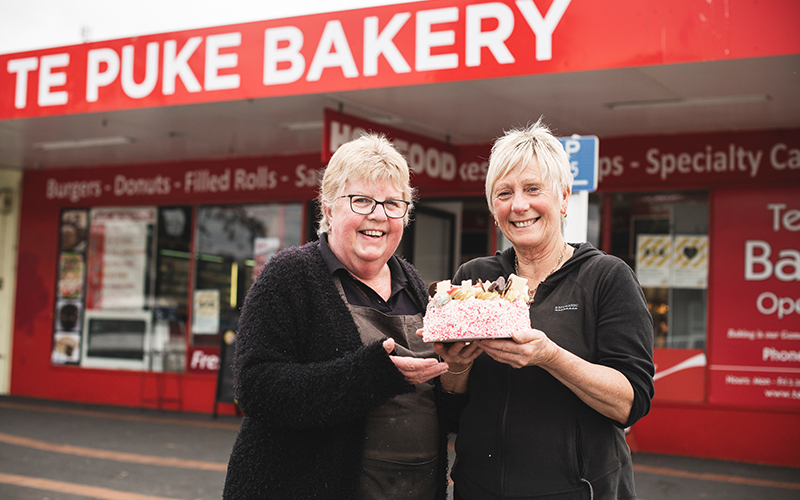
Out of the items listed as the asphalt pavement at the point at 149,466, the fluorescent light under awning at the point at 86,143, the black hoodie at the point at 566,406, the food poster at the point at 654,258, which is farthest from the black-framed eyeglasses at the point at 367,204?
the fluorescent light under awning at the point at 86,143

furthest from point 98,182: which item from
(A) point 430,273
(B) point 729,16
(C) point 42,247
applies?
(B) point 729,16

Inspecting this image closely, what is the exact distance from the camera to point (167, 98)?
Answer: 21.8 feet

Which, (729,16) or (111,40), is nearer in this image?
(729,16)

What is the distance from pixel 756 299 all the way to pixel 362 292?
6033 mm

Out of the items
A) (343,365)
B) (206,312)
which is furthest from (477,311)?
(206,312)

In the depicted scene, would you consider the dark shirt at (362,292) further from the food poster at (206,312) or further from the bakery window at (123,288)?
the bakery window at (123,288)

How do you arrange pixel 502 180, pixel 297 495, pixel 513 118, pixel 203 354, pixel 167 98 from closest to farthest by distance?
1. pixel 297 495
2. pixel 502 180
3. pixel 167 98
4. pixel 513 118
5. pixel 203 354

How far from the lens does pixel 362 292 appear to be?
92.6 inches

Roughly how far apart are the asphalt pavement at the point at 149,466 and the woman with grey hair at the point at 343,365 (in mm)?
3894

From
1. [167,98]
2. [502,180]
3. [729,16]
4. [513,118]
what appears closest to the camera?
[502,180]

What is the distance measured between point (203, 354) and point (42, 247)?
3315mm

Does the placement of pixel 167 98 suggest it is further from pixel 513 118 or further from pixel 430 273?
pixel 430 273

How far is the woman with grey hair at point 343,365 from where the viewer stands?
204cm

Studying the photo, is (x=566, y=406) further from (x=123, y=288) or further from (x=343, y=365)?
(x=123, y=288)
